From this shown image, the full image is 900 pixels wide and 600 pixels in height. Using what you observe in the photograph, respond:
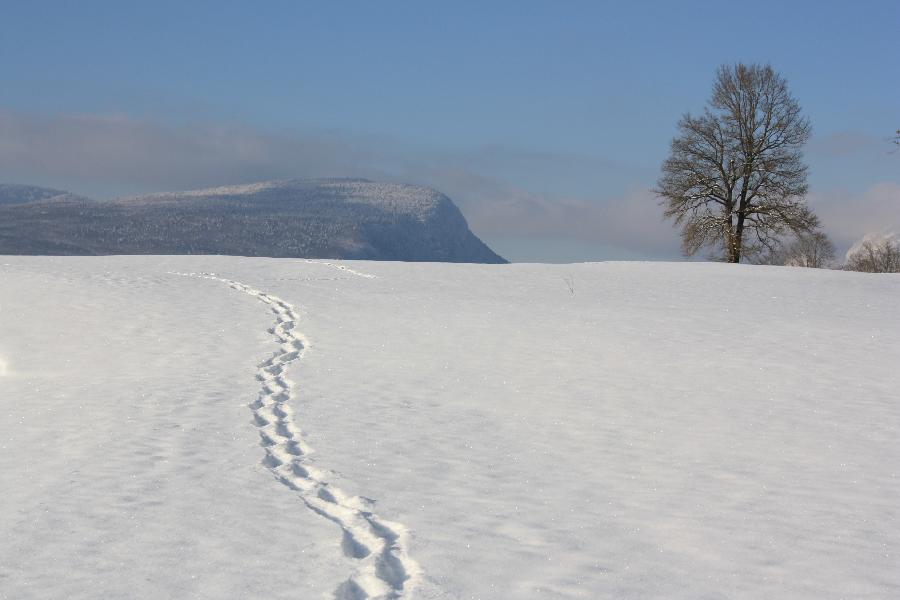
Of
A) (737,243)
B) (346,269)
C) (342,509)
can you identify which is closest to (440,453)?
(342,509)

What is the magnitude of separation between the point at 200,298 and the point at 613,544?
1497 cm

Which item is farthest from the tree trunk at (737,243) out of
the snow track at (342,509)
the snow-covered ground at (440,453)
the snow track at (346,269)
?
the snow track at (342,509)

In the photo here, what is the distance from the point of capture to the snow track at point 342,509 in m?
4.68

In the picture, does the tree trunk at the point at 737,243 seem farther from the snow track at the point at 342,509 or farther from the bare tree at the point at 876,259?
the bare tree at the point at 876,259

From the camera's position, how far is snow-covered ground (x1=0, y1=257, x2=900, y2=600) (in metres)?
4.95

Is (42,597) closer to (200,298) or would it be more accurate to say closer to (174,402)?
(174,402)

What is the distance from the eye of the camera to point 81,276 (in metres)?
22.1

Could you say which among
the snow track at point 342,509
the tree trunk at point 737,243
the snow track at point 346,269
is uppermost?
the tree trunk at point 737,243

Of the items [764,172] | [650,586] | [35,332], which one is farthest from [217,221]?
[650,586]

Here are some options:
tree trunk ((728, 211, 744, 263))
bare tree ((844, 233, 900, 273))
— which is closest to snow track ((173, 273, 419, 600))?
tree trunk ((728, 211, 744, 263))

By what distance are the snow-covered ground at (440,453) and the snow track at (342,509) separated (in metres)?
0.03

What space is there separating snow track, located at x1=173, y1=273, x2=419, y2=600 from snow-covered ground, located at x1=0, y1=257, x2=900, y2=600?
3 cm

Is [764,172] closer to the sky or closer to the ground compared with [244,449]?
closer to the sky

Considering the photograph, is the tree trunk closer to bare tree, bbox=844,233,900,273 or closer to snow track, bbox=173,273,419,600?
snow track, bbox=173,273,419,600
